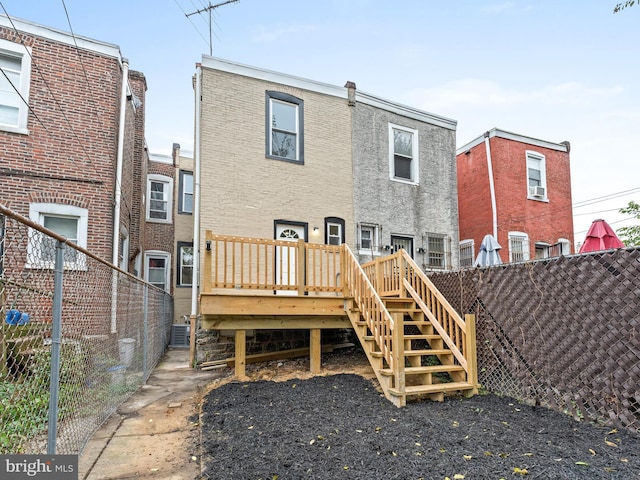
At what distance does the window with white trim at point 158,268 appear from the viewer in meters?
13.1

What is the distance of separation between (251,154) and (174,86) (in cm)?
369

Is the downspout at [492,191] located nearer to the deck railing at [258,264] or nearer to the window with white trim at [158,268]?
the deck railing at [258,264]

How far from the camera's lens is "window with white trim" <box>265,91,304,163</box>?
29.5 feet

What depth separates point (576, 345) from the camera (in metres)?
4.04

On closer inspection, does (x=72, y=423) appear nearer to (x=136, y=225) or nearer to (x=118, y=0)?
(x=118, y=0)

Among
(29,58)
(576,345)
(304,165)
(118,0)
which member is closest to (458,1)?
(304,165)

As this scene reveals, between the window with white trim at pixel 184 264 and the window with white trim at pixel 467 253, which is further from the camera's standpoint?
the window with white trim at pixel 467 253

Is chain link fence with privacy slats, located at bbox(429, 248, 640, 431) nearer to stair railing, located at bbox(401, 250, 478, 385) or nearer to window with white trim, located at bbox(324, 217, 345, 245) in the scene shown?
stair railing, located at bbox(401, 250, 478, 385)

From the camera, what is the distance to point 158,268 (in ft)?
43.5

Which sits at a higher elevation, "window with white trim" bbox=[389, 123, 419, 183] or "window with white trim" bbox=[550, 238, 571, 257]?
"window with white trim" bbox=[389, 123, 419, 183]

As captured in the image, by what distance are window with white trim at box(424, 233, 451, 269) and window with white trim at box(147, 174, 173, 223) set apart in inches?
361

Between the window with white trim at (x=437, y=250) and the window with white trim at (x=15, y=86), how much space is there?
9565mm

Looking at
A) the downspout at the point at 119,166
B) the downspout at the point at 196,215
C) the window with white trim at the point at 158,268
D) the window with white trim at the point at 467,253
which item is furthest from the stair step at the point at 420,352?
the window with white trim at the point at 158,268

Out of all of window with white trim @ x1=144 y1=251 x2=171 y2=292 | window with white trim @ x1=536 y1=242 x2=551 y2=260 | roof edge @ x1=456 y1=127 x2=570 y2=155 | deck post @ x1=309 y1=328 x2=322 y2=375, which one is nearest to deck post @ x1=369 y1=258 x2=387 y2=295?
deck post @ x1=309 y1=328 x2=322 y2=375
